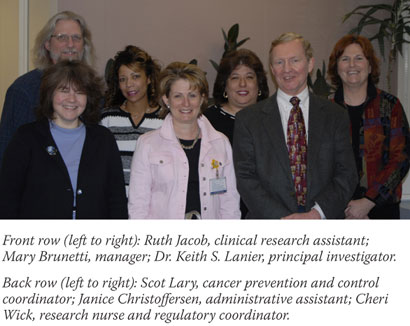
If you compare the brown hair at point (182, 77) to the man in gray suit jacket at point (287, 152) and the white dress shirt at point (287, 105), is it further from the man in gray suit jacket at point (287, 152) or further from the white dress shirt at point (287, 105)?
the white dress shirt at point (287, 105)

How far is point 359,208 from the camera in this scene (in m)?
2.62

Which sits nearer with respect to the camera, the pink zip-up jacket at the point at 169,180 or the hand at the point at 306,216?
the hand at the point at 306,216

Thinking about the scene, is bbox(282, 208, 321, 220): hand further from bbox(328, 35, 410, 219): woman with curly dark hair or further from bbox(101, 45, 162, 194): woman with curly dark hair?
bbox(101, 45, 162, 194): woman with curly dark hair

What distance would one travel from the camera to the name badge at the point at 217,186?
2.39 meters

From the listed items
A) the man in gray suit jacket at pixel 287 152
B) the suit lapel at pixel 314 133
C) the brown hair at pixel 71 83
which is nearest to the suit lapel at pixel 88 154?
the brown hair at pixel 71 83

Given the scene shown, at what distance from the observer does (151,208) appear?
241 cm

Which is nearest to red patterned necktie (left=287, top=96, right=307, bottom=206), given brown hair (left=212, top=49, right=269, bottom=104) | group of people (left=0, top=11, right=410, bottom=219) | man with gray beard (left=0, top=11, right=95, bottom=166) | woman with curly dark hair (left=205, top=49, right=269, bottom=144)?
group of people (left=0, top=11, right=410, bottom=219)

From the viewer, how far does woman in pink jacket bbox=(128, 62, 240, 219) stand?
2365mm
